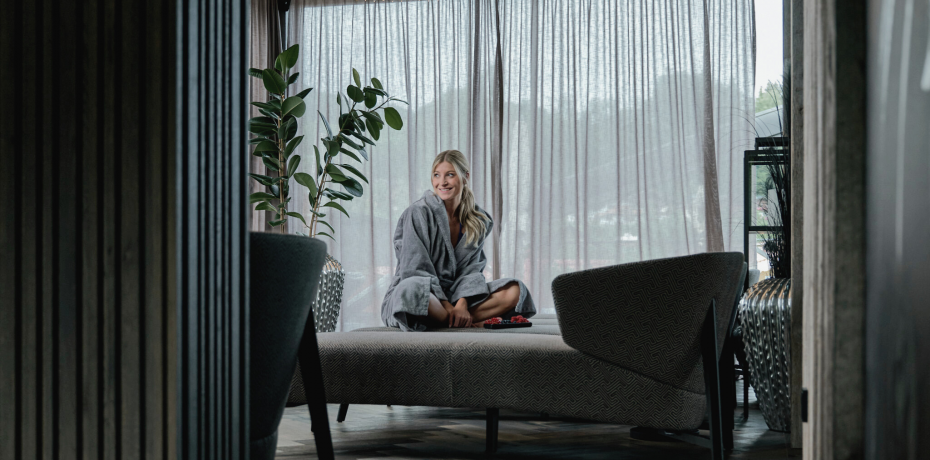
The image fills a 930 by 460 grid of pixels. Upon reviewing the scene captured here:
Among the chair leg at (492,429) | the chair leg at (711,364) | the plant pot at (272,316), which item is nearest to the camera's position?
the plant pot at (272,316)

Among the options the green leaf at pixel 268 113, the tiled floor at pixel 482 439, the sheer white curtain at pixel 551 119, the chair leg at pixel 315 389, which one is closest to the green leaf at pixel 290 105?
the green leaf at pixel 268 113

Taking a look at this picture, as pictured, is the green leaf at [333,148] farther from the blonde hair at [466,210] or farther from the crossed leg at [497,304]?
the crossed leg at [497,304]

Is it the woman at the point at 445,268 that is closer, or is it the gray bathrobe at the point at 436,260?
the woman at the point at 445,268

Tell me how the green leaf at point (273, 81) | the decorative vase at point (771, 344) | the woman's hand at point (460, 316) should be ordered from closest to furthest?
1. the decorative vase at point (771, 344)
2. the woman's hand at point (460, 316)
3. the green leaf at point (273, 81)

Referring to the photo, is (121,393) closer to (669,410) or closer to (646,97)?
(669,410)

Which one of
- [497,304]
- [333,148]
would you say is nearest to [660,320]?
[497,304]

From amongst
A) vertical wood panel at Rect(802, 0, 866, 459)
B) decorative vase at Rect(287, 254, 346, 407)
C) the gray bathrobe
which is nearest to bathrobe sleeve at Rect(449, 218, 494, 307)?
the gray bathrobe

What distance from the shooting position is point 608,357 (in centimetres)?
187

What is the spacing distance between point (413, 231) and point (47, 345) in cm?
184

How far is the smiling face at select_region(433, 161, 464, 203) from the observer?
2.98 meters

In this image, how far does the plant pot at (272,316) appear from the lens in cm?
118

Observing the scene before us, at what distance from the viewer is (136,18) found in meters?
0.98

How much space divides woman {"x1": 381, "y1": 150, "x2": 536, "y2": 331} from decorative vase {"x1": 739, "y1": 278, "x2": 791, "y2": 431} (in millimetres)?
886

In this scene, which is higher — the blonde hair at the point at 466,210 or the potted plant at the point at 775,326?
the blonde hair at the point at 466,210
